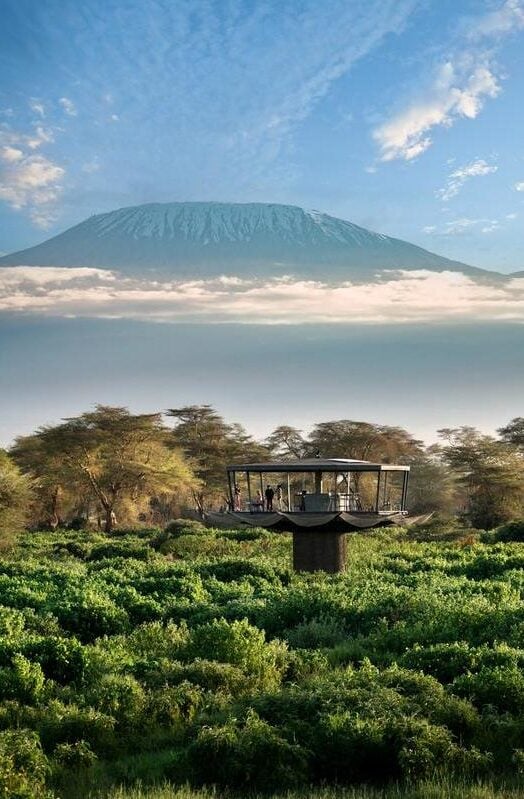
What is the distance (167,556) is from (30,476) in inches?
922

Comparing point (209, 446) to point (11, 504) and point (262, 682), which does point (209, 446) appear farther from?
point (262, 682)

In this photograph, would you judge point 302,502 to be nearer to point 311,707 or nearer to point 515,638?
point 515,638

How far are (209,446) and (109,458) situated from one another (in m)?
12.7

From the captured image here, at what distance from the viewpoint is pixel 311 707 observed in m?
10.4

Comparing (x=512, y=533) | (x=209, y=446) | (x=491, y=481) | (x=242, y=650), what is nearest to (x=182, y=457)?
(x=209, y=446)

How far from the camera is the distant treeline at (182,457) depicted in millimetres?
57062

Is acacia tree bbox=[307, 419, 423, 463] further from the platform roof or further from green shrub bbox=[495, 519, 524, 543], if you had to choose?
the platform roof

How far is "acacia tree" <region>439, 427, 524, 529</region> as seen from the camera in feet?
182

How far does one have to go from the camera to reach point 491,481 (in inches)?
2189

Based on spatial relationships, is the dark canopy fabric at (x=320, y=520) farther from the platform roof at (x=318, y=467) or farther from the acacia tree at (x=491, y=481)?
the acacia tree at (x=491, y=481)

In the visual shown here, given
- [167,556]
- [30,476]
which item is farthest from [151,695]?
[30,476]

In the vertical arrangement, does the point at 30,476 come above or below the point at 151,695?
below

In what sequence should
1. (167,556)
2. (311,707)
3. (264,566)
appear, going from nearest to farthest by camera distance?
1. (311,707)
2. (264,566)
3. (167,556)

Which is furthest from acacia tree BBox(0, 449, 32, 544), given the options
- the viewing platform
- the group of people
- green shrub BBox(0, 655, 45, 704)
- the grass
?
the grass
